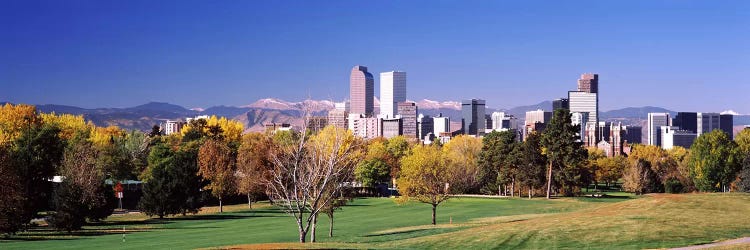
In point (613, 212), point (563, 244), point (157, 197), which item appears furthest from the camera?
point (157, 197)

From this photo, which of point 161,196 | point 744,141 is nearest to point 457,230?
point 161,196

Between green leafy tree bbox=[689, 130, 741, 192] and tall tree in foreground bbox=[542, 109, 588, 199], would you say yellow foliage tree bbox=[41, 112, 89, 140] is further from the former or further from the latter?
green leafy tree bbox=[689, 130, 741, 192]

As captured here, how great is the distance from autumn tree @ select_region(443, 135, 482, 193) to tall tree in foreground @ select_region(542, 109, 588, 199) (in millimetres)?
13251

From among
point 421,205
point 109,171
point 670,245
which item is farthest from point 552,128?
point 670,245

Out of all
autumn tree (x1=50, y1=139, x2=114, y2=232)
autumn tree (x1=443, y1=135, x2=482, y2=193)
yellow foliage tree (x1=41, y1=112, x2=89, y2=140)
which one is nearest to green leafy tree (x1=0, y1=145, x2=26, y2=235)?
autumn tree (x1=50, y1=139, x2=114, y2=232)

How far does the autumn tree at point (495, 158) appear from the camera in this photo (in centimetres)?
11738

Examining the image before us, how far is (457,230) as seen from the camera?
5756cm

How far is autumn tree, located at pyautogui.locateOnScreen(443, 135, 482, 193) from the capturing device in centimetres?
12075

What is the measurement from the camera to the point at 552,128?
110 meters

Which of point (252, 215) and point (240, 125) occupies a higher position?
point (240, 125)

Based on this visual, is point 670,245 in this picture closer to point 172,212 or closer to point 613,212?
point 613,212

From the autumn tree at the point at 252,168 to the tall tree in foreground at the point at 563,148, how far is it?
38873mm

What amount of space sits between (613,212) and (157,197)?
47.9 metres

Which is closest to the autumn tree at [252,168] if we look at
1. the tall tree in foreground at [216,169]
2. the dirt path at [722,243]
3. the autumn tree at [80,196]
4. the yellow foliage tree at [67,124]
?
the tall tree in foreground at [216,169]
